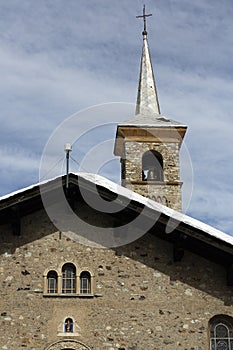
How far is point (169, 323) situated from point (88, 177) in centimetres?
347

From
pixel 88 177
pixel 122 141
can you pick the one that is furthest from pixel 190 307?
pixel 122 141

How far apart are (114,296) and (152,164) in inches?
524

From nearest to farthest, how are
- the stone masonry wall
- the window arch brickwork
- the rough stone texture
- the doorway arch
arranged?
the doorway arch, the stone masonry wall, the window arch brickwork, the rough stone texture

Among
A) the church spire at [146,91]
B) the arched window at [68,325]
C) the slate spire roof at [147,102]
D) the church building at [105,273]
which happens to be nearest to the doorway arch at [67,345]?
the church building at [105,273]

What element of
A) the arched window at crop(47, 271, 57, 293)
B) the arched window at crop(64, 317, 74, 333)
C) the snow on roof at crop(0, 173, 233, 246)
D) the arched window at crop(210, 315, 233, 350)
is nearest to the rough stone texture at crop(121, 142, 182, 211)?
the snow on roof at crop(0, 173, 233, 246)

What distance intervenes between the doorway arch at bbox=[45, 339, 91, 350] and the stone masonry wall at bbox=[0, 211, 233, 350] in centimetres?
8

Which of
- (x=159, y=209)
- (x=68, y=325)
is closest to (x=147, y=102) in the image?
(x=159, y=209)

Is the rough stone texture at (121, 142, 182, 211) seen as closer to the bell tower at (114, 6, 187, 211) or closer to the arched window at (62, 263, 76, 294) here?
the bell tower at (114, 6, 187, 211)

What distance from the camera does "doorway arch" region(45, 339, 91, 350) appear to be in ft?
39.6

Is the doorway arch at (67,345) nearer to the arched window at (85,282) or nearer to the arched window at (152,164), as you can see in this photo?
the arched window at (85,282)

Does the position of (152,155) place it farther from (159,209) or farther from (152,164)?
(159,209)

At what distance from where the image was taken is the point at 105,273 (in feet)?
41.9

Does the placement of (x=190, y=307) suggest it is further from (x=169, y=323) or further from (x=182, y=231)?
(x=182, y=231)

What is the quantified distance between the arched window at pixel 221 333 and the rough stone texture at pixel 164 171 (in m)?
11.2
